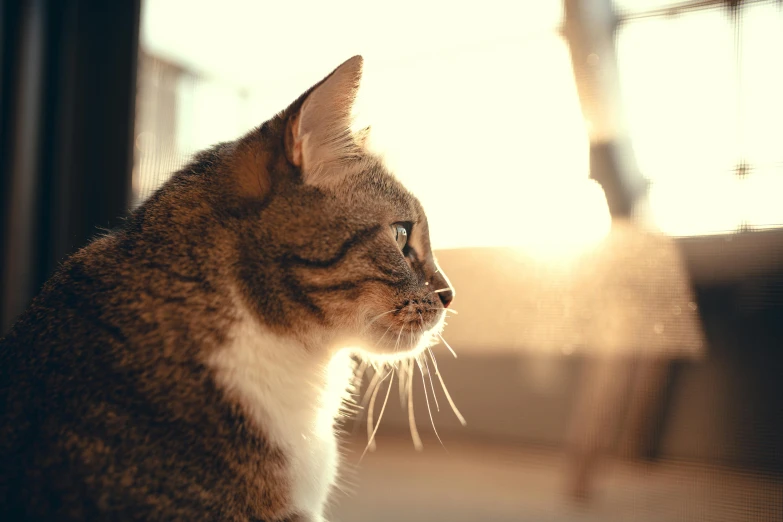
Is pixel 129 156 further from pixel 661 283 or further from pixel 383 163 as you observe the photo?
pixel 661 283

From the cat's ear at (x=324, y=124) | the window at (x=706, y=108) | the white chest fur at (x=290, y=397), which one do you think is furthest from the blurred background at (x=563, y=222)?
the white chest fur at (x=290, y=397)

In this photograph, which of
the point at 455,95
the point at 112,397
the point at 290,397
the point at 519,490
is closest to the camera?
the point at 112,397

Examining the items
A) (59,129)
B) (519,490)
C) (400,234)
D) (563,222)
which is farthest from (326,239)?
(59,129)

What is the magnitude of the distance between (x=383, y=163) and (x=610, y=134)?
44cm

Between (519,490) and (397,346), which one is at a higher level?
(397,346)

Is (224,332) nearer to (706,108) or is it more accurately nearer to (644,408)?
(644,408)

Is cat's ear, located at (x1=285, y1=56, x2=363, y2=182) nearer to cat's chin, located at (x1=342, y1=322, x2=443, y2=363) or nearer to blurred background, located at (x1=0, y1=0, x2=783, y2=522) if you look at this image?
blurred background, located at (x1=0, y1=0, x2=783, y2=522)

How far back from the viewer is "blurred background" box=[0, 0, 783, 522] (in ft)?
3.25

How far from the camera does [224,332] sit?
0.75m

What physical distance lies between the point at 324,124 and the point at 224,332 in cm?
32

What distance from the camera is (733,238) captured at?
100cm

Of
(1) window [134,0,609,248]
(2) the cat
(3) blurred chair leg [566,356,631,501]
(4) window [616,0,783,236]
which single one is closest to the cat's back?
(2) the cat

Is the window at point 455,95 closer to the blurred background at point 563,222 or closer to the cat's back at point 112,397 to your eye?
the blurred background at point 563,222

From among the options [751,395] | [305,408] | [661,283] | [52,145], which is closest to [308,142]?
[305,408]
